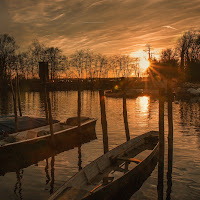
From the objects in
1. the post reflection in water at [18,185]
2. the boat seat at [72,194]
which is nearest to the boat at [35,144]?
the post reflection in water at [18,185]

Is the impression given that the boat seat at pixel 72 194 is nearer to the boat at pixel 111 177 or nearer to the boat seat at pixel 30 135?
the boat at pixel 111 177

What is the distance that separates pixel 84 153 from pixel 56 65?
74.5 m

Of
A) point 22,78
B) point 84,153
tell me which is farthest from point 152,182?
point 22,78

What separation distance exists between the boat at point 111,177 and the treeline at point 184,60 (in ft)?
140

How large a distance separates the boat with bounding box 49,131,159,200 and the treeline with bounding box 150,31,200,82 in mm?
42779

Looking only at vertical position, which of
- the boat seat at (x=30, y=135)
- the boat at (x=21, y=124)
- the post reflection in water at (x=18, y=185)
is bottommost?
the post reflection in water at (x=18, y=185)

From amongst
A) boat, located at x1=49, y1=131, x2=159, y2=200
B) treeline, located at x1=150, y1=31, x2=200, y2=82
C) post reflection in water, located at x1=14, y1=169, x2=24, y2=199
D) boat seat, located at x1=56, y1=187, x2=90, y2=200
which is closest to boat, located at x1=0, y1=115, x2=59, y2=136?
post reflection in water, located at x1=14, y1=169, x2=24, y2=199

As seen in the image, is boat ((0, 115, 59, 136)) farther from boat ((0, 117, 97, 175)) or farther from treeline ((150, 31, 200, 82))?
treeline ((150, 31, 200, 82))

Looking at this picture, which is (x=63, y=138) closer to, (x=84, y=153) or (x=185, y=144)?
(x=84, y=153)

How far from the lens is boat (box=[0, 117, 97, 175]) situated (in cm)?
1118

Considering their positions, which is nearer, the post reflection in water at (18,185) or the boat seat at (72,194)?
the boat seat at (72,194)

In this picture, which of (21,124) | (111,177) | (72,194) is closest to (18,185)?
(72,194)

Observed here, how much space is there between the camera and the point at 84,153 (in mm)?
13000

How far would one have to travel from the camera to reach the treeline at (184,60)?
54.4 metres
